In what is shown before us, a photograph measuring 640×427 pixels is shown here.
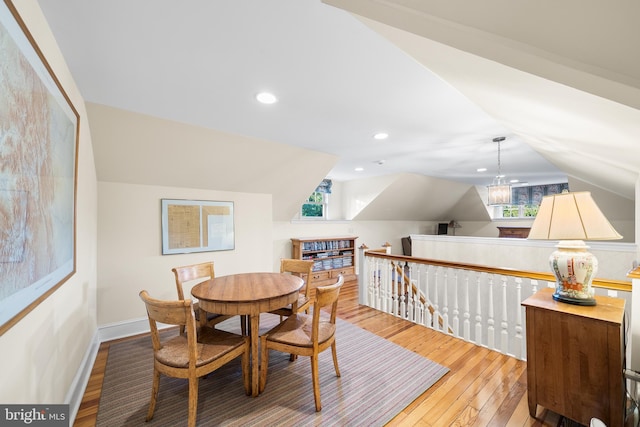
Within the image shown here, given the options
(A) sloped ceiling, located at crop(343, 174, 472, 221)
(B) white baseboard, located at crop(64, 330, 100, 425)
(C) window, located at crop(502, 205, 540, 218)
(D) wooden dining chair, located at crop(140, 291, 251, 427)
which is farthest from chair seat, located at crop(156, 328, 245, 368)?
(C) window, located at crop(502, 205, 540, 218)

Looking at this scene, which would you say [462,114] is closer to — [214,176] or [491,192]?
[491,192]

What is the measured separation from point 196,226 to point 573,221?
12.0 ft

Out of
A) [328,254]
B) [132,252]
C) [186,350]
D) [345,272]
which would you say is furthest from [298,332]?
[345,272]

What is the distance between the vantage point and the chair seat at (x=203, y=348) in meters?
1.58

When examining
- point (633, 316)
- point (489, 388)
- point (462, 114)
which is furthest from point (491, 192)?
point (489, 388)

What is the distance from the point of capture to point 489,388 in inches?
76.8

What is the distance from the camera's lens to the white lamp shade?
1.52 m

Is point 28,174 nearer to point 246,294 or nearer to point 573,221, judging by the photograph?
point 246,294

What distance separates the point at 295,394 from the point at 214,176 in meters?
2.64

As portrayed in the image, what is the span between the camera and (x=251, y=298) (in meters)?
1.81

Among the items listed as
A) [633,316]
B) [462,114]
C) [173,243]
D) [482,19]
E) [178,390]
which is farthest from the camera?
[173,243]

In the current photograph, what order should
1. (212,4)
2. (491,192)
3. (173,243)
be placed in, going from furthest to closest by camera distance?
(491,192), (173,243), (212,4)

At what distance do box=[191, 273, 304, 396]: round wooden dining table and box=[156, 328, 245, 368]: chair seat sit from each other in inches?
6.4

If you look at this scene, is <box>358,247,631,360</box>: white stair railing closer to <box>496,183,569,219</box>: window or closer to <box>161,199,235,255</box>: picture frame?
<box>161,199,235,255</box>: picture frame
